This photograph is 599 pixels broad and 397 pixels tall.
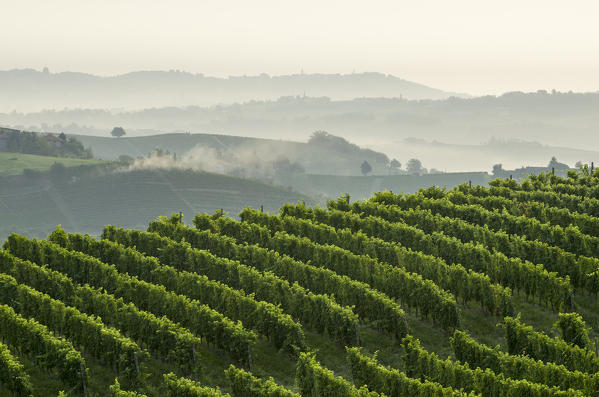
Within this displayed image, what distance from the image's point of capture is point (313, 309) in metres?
29.0

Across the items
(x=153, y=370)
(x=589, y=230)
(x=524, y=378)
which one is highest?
(x=589, y=230)

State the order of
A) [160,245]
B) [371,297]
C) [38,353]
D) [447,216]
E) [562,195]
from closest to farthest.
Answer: [38,353], [371,297], [160,245], [447,216], [562,195]

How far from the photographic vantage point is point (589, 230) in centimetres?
3822

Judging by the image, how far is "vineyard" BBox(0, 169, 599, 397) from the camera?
73.2ft

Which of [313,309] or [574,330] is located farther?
[313,309]

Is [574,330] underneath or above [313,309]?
above

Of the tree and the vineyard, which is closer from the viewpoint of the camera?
the vineyard

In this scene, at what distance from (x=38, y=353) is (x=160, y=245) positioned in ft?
44.1

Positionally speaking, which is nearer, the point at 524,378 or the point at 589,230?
the point at 524,378

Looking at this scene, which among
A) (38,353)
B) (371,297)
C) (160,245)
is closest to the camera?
(38,353)

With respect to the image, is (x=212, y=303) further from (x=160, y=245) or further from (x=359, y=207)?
(x=359, y=207)

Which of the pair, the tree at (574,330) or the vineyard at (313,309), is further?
the tree at (574,330)

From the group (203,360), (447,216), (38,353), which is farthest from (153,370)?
(447,216)

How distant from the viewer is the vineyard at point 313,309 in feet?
73.2
